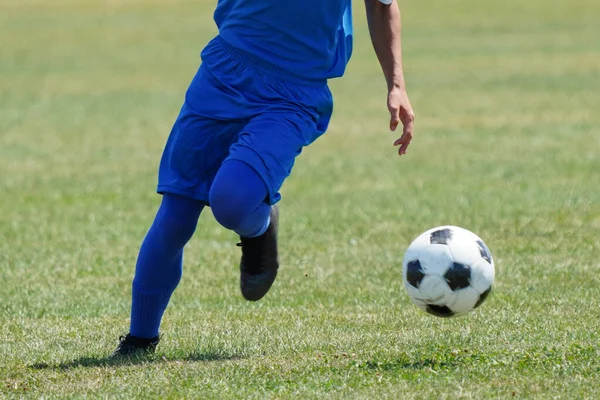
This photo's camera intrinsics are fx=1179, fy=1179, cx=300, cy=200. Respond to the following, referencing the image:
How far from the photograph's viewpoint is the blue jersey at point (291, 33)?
17.1 ft

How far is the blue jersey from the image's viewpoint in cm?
523

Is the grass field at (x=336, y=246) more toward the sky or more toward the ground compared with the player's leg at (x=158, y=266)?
more toward the ground

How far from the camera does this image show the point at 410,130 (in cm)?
530

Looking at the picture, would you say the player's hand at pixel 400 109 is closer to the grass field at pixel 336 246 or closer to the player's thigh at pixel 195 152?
the player's thigh at pixel 195 152

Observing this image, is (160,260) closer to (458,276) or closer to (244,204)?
(244,204)

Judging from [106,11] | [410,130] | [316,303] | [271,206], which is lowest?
[106,11]

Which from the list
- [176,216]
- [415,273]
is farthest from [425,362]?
[176,216]

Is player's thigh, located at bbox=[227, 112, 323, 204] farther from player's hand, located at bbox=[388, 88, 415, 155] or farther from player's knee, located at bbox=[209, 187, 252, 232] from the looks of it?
player's hand, located at bbox=[388, 88, 415, 155]

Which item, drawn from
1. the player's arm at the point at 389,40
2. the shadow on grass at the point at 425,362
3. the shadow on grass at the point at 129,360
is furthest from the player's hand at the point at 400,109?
the shadow on grass at the point at 129,360

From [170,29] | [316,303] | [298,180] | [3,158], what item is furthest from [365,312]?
[170,29]

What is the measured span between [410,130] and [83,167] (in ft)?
28.1

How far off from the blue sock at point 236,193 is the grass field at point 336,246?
66 cm

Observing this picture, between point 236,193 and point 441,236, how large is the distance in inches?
46.3

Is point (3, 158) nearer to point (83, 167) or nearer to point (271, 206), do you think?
point (83, 167)
